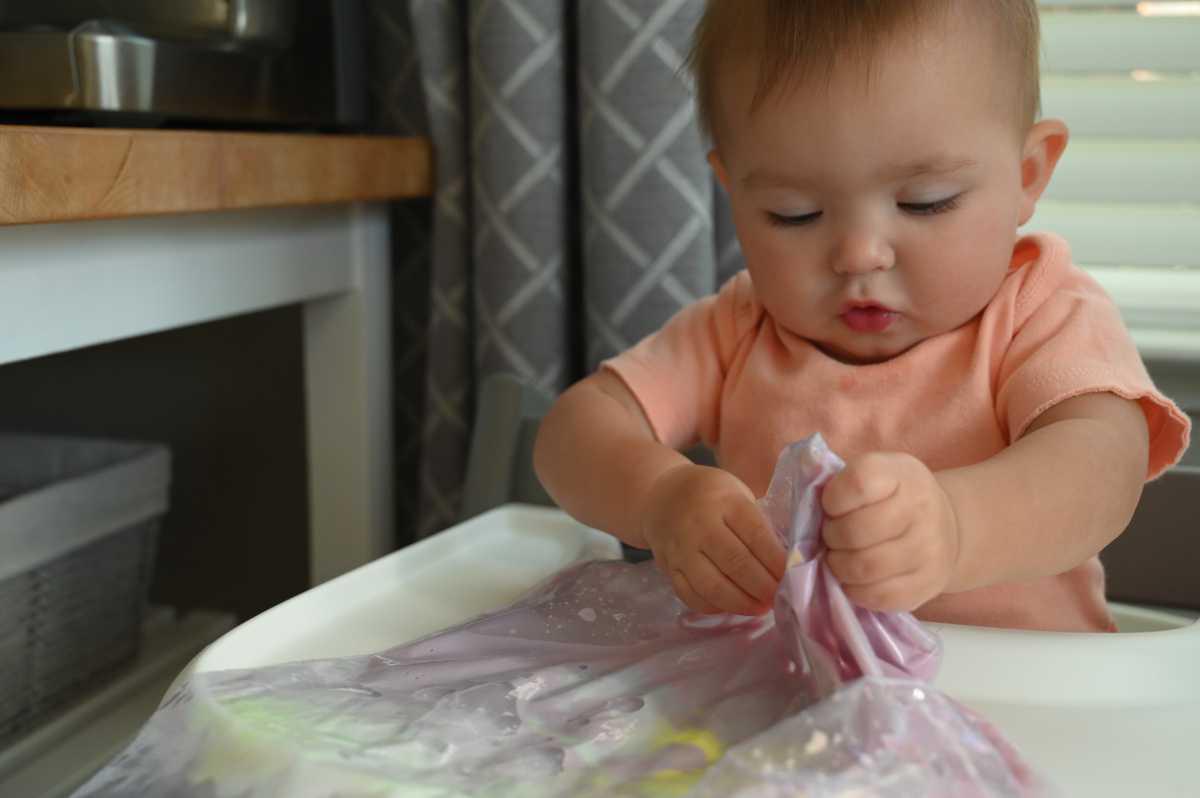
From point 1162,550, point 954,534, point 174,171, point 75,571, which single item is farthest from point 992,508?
point 75,571

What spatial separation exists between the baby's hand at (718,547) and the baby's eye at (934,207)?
19 centimetres

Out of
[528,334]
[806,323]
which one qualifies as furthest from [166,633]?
[806,323]

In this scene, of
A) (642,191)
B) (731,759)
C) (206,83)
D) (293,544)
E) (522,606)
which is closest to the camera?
(731,759)

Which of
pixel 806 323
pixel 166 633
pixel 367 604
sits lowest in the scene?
pixel 166 633

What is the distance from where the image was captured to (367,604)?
663 millimetres

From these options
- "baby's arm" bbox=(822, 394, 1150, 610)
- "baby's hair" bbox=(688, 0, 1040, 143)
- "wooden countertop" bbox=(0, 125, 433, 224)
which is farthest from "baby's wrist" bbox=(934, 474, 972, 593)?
"wooden countertop" bbox=(0, 125, 433, 224)

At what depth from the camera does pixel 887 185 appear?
0.62 metres

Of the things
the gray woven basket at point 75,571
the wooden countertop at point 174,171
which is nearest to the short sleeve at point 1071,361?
the wooden countertop at point 174,171

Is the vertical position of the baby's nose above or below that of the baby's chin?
above

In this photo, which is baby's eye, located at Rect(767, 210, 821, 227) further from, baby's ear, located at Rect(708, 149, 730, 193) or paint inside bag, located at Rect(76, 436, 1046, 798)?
paint inside bag, located at Rect(76, 436, 1046, 798)

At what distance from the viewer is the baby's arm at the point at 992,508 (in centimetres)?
47

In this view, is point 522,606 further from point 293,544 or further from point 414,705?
point 293,544

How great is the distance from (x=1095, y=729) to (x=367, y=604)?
1.22 feet

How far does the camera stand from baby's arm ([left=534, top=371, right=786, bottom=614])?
0.53 meters
